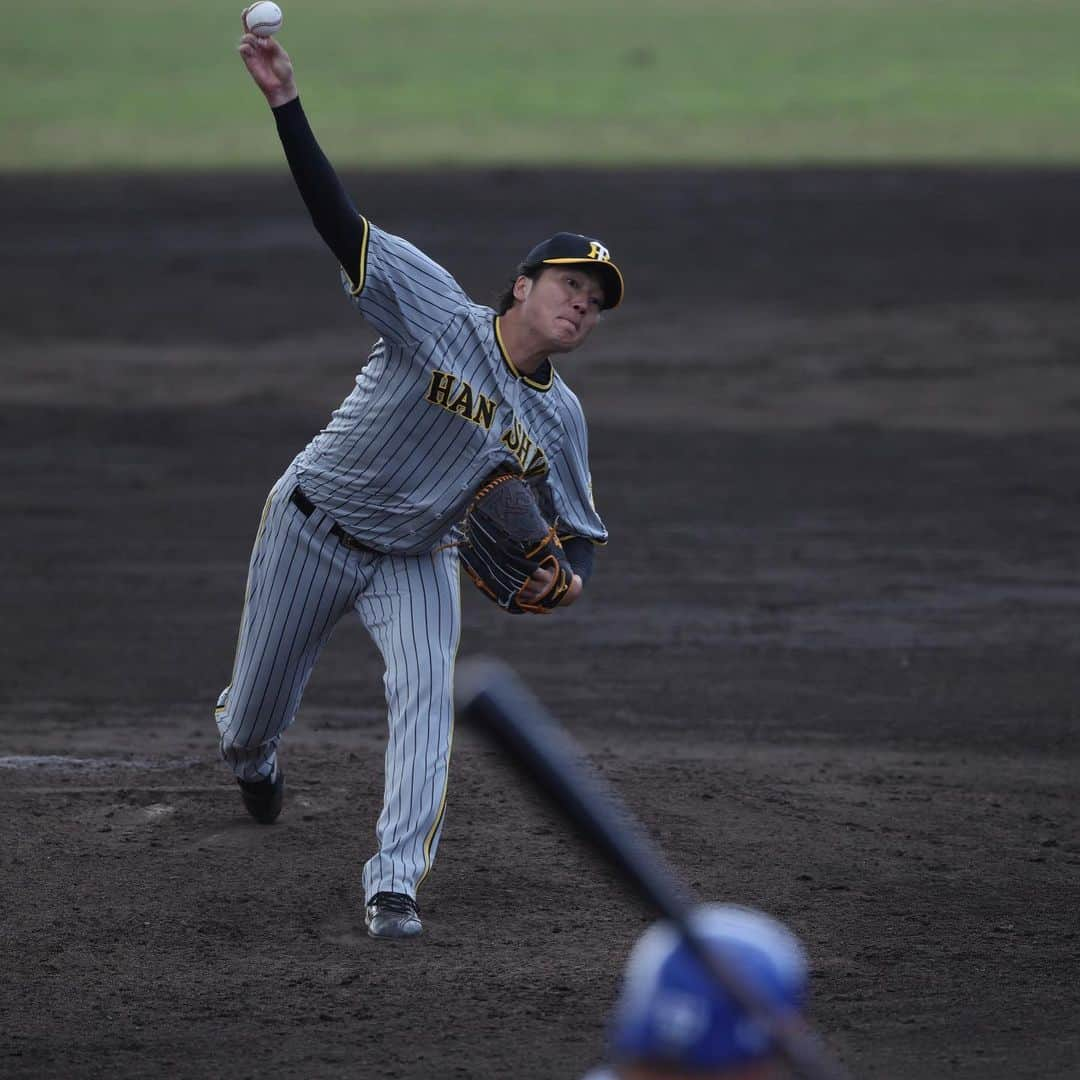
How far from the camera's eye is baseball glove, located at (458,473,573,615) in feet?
16.8

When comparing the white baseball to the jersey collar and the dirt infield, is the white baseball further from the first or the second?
the dirt infield

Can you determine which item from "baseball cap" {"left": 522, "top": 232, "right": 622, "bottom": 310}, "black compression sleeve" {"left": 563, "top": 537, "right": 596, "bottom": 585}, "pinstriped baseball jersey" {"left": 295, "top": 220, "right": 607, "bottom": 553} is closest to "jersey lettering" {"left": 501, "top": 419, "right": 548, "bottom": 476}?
"pinstriped baseball jersey" {"left": 295, "top": 220, "right": 607, "bottom": 553}

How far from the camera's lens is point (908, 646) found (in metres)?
8.55

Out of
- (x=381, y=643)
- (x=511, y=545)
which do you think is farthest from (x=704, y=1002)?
(x=381, y=643)

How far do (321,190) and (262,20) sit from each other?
0.45 metres

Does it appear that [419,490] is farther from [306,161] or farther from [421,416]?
[306,161]

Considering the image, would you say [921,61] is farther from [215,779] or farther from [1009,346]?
[215,779]

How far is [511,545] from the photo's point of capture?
515 centimetres

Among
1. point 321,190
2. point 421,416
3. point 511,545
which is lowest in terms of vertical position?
point 511,545

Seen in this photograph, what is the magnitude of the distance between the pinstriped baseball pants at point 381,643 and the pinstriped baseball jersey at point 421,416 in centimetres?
10

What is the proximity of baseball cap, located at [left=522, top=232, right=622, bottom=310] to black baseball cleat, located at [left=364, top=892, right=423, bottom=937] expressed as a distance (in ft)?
5.25

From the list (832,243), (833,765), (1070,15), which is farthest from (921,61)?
(833,765)

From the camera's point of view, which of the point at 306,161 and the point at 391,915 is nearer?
the point at 306,161

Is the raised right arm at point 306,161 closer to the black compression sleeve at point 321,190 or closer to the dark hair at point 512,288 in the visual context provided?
the black compression sleeve at point 321,190
